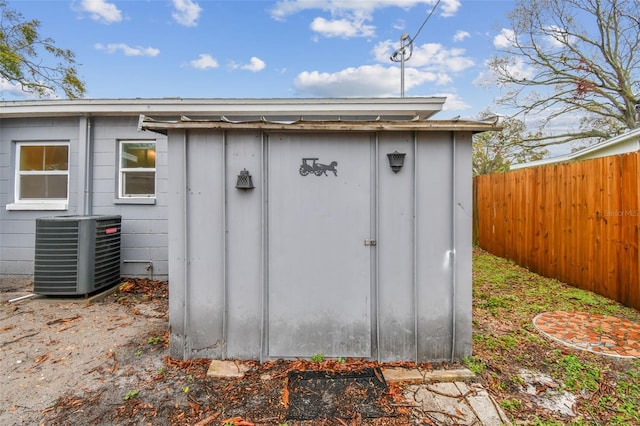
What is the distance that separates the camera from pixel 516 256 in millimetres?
6547

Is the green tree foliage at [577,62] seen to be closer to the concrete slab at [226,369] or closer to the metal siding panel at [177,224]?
the metal siding panel at [177,224]

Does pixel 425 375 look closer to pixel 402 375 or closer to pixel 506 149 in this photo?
pixel 402 375

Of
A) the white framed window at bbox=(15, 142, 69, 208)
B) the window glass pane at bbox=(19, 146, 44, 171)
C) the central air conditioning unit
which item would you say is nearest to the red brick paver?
the central air conditioning unit

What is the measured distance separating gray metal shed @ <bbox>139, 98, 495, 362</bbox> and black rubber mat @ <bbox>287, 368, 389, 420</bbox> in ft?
0.82

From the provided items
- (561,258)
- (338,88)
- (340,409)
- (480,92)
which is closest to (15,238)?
(340,409)

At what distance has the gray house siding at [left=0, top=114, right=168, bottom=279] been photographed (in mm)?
5352

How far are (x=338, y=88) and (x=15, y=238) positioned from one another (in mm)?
10837

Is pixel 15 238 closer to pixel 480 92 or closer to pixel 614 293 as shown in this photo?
pixel 614 293

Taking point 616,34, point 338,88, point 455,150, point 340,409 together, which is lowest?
point 340,409

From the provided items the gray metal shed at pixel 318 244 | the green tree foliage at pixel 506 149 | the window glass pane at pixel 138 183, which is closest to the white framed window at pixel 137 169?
the window glass pane at pixel 138 183

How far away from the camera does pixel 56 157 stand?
556 centimetres

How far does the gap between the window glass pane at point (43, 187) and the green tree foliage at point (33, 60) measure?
22.6ft

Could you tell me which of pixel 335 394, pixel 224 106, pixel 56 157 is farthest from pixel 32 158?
pixel 335 394

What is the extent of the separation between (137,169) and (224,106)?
78.5 inches
